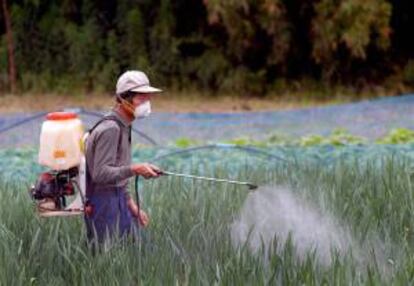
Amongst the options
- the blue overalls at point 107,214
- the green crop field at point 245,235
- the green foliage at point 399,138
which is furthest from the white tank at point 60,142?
the green foliage at point 399,138

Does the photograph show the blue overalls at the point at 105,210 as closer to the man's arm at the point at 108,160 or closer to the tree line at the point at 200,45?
the man's arm at the point at 108,160

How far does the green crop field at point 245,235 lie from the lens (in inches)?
97.6

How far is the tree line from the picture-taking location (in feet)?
33.9

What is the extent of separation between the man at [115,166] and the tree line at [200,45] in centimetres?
736

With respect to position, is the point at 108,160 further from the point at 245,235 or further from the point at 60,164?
the point at 245,235

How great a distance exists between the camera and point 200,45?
35.8ft

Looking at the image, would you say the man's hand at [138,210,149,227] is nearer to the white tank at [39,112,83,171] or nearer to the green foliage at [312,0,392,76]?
the white tank at [39,112,83,171]

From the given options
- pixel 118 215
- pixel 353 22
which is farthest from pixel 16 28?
pixel 118 215

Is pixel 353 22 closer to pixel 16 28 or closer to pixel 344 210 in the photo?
pixel 16 28

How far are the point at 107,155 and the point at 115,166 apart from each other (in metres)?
0.03

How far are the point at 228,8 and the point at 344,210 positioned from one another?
6.95 m

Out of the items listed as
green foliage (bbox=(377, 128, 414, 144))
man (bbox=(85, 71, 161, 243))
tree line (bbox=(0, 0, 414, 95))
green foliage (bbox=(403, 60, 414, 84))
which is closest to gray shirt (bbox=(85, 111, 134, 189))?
man (bbox=(85, 71, 161, 243))

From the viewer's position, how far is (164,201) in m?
3.52

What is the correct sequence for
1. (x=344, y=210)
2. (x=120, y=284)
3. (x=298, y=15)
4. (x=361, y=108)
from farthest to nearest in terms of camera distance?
(x=298, y=15), (x=361, y=108), (x=344, y=210), (x=120, y=284)
